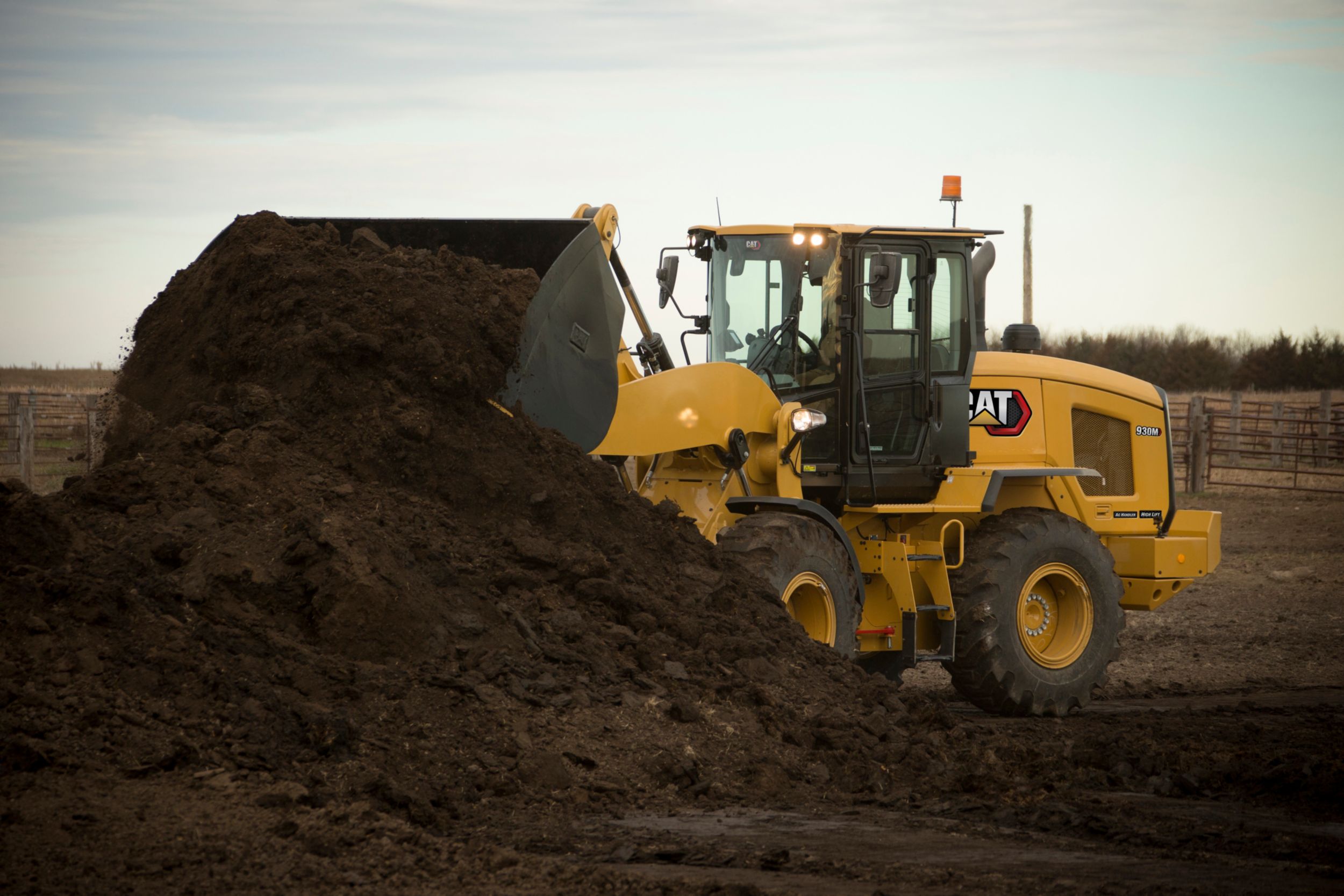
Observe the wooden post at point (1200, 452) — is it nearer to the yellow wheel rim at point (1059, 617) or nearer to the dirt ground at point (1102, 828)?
the dirt ground at point (1102, 828)

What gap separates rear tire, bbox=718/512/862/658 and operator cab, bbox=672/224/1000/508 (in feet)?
2.53


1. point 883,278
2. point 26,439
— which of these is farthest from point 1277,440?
point 26,439

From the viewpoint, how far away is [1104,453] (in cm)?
985

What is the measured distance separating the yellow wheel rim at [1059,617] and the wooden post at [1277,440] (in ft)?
63.4

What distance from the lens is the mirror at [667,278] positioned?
8.30 metres

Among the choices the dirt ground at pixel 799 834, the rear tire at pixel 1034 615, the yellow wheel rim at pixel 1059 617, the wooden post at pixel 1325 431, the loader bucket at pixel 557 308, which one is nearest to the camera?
the dirt ground at pixel 799 834

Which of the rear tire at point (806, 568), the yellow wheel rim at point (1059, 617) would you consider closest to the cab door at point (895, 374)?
the rear tire at point (806, 568)

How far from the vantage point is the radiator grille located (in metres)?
9.75

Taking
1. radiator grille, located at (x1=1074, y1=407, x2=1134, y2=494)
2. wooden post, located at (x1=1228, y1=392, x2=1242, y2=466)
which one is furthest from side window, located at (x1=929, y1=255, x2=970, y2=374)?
wooden post, located at (x1=1228, y1=392, x2=1242, y2=466)

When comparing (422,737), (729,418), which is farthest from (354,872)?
(729,418)

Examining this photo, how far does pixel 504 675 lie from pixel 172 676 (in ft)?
4.41

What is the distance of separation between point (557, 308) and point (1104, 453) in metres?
4.87

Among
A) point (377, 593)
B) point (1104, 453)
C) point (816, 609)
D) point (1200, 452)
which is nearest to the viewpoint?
point (377, 593)

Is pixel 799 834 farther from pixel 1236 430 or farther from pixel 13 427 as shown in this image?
pixel 1236 430
